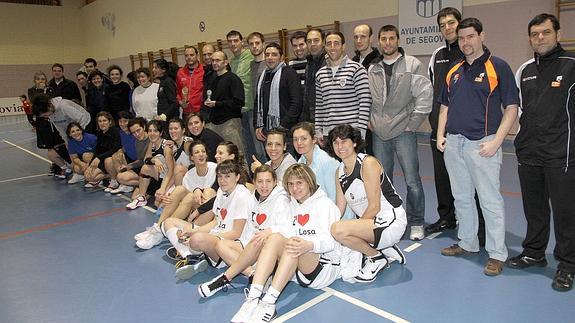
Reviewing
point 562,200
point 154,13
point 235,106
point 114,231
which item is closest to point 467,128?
point 562,200

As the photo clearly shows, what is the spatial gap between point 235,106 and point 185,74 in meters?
1.16

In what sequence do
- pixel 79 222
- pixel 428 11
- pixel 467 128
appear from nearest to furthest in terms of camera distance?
pixel 467 128, pixel 79 222, pixel 428 11

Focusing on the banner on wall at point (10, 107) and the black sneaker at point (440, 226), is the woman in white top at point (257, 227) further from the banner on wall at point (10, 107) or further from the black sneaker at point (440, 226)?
the banner on wall at point (10, 107)

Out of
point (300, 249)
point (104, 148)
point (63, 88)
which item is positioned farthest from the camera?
point (63, 88)

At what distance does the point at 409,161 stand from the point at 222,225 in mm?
1783

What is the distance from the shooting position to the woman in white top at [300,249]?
108 inches

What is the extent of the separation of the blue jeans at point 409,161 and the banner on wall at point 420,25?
5067mm

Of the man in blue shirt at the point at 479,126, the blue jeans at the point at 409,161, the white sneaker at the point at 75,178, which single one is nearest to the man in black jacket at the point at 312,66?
the blue jeans at the point at 409,161

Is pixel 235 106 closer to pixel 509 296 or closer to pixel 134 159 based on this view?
pixel 134 159

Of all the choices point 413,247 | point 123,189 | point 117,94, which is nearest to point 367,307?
point 413,247

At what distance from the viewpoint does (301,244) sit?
2.78 meters

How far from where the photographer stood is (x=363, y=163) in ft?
10.3

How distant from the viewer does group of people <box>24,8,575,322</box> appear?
9.50 feet

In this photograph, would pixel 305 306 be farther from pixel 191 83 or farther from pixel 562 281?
pixel 191 83
